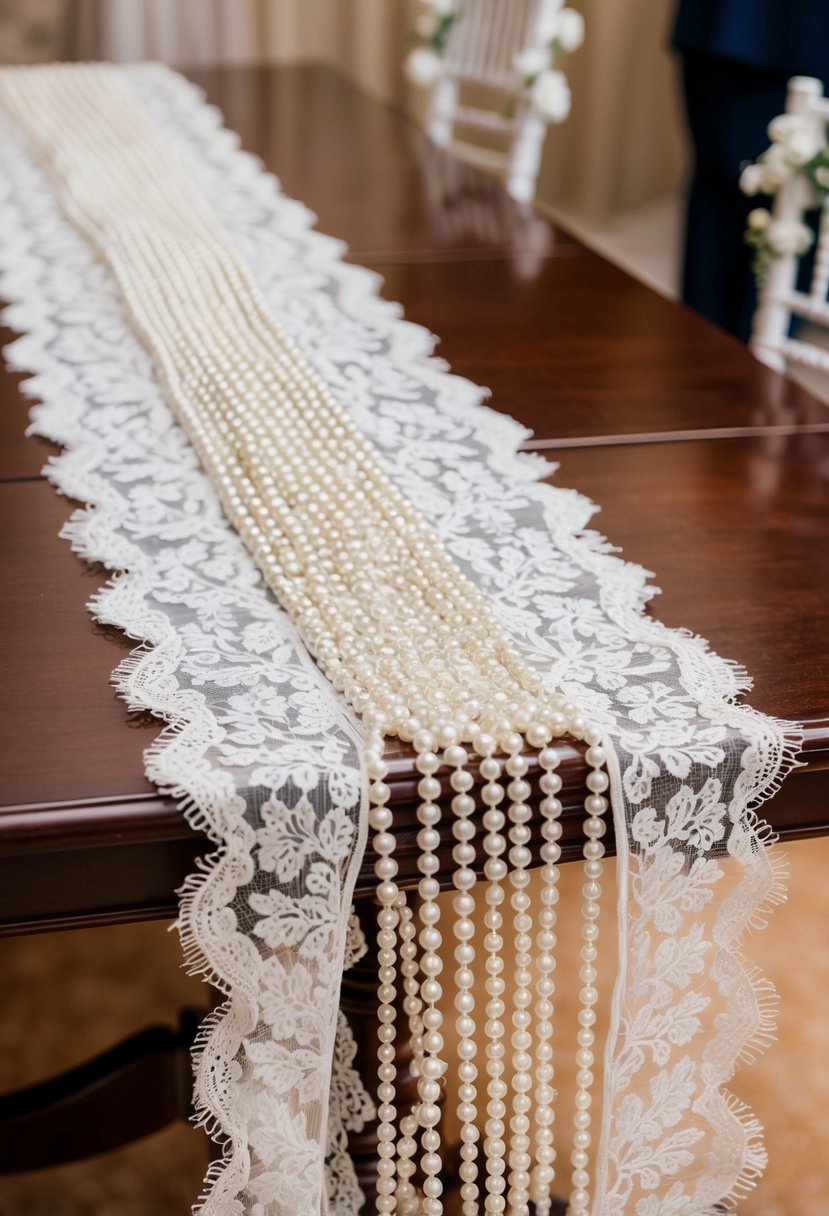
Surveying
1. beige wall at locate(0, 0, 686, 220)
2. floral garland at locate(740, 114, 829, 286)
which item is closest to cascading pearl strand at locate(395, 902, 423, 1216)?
floral garland at locate(740, 114, 829, 286)

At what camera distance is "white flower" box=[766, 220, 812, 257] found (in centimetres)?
167

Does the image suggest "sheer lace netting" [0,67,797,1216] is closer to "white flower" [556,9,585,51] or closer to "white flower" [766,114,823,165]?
"white flower" [766,114,823,165]

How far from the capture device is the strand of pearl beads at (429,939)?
2.38ft

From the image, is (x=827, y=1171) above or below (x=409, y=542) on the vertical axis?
below

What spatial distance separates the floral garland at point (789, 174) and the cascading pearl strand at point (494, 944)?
1.16 m

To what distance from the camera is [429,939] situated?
29.5 inches

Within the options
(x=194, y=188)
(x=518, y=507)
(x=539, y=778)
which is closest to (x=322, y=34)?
(x=194, y=188)

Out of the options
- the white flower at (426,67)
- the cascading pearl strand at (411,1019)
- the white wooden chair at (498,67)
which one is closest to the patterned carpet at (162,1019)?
the cascading pearl strand at (411,1019)

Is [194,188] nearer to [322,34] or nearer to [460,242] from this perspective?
[460,242]

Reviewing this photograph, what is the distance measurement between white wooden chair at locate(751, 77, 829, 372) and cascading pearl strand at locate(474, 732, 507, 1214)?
3.25 feet

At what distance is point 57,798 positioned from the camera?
2.30 feet

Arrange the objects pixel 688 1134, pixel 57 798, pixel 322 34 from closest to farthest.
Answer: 1. pixel 57 798
2. pixel 688 1134
3. pixel 322 34

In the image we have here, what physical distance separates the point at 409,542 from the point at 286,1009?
1.24 feet

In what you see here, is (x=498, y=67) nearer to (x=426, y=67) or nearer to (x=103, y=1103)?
(x=426, y=67)
